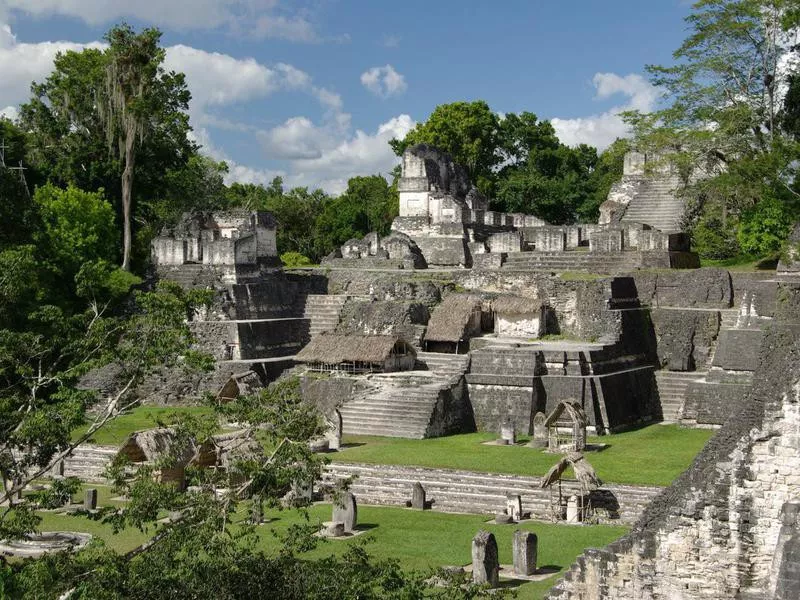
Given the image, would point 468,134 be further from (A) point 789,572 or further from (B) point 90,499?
(A) point 789,572

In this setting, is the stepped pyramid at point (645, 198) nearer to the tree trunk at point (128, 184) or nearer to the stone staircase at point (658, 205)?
the stone staircase at point (658, 205)

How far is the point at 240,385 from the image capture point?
26.7 metres

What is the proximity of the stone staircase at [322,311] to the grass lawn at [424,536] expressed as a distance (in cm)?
1220

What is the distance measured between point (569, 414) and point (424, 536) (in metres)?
6.91

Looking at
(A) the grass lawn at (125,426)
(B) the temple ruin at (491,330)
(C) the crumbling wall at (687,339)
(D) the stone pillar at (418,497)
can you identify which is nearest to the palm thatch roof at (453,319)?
(B) the temple ruin at (491,330)

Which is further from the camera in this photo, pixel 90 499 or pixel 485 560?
pixel 90 499

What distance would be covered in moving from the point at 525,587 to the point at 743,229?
62.1 feet

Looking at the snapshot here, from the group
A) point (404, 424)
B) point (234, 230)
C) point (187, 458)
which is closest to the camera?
point (187, 458)

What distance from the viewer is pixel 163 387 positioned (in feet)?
91.7

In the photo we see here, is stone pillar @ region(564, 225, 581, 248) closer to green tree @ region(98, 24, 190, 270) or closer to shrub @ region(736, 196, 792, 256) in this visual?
shrub @ region(736, 196, 792, 256)

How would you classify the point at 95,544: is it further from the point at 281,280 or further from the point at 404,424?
the point at 281,280

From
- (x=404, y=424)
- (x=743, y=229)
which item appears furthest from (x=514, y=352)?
(x=743, y=229)

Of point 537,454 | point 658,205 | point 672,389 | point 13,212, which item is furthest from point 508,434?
point 658,205

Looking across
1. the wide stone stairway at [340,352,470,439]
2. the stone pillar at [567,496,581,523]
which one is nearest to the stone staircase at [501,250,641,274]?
the wide stone stairway at [340,352,470,439]
